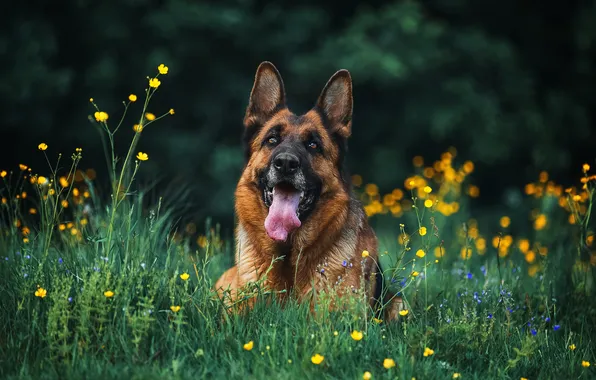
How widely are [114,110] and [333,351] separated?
25.6ft

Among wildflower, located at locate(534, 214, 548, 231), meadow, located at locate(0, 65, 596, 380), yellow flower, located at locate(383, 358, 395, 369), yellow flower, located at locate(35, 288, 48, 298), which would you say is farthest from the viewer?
wildflower, located at locate(534, 214, 548, 231)

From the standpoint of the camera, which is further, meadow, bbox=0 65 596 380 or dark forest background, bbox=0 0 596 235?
A: dark forest background, bbox=0 0 596 235

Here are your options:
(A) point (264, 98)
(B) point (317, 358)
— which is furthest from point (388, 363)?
(A) point (264, 98)

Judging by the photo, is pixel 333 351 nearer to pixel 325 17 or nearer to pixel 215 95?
pixel 215 95

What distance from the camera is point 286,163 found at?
14.6 ft

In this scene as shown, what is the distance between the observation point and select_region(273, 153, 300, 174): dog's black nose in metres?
4.44

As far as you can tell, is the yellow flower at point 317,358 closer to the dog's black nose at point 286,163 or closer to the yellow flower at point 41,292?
the yellow flower at point 41,292

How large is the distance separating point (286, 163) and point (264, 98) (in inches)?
32.4

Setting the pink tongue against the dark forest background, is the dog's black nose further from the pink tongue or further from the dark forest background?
the dark forest background

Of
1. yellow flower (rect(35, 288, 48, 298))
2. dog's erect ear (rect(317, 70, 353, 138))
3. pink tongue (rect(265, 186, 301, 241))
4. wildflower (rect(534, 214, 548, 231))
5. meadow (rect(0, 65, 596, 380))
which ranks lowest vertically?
wildflower (rect(534, 214, 548, 231))

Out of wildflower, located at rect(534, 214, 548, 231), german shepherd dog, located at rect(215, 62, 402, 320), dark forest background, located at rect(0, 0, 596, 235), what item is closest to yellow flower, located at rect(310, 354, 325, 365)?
german shepherd dog, located at rect(215, 62, 402, 320)

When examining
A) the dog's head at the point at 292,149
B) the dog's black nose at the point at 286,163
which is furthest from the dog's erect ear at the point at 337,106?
the dog's black nose at the point at 286,163

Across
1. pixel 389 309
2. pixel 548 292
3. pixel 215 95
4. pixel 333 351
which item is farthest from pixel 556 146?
pixel 333 351

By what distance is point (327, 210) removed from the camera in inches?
184
